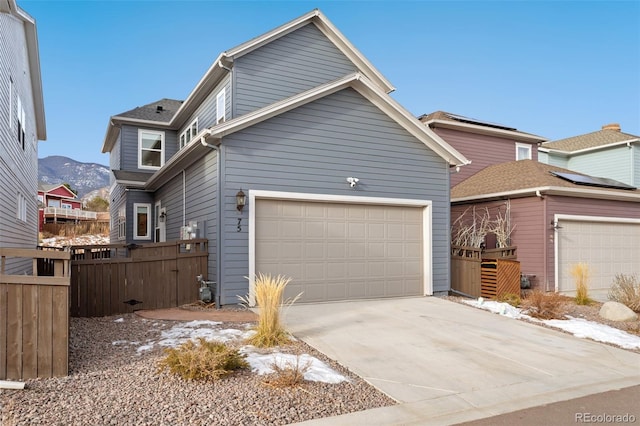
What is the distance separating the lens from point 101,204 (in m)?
53.4

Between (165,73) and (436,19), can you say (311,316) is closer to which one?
(436,19)

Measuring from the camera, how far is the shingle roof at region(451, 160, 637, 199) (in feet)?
40.4

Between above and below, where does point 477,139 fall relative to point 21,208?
above

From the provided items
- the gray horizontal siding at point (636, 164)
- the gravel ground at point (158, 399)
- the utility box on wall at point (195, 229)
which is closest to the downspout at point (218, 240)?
the utility box on wall at point (195, 229)

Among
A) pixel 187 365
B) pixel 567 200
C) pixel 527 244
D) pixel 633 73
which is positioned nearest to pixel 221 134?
pixel 187 365

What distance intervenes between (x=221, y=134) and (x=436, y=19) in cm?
927

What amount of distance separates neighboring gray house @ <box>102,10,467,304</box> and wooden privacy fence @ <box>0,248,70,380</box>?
153 inches

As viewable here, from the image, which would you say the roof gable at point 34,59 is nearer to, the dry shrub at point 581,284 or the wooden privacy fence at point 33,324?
the wooden privacy fence at point 33,324

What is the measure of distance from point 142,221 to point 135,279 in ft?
26.2

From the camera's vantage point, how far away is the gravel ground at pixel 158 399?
3.49 m

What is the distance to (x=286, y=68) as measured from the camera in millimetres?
11523

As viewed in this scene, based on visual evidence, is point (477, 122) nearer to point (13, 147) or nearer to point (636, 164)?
point (636, 164)

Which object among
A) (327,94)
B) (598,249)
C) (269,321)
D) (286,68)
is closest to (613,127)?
(598,249)

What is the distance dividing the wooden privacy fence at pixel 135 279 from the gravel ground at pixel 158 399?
9.83 ft
